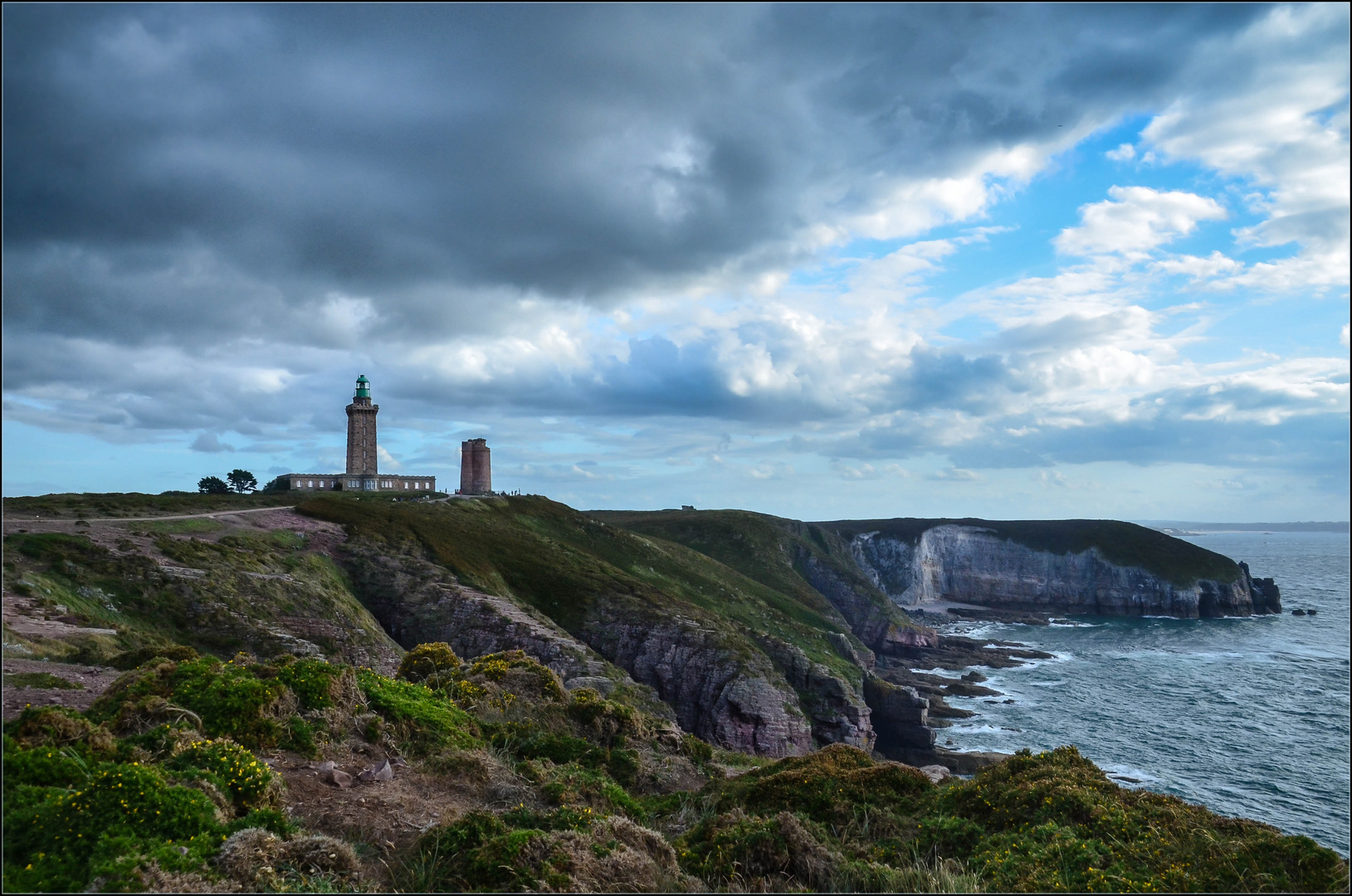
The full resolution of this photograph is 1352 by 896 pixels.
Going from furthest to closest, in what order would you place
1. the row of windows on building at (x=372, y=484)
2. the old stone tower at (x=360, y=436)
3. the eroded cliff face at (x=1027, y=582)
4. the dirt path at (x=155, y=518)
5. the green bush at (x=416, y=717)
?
the eroded cliff face at (x=1027, y=582) → the old stone tower at (x=360, y=436) → the row of windows on building at (x=372, y=484) → the dirt path at (x=155, y=518) → the green bush at (x=416, y=717)

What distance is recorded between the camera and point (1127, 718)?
208 feet

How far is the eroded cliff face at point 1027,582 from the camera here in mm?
126000

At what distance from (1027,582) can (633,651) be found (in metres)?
126

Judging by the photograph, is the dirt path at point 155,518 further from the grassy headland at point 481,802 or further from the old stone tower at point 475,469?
the old stone tower at point 475,469

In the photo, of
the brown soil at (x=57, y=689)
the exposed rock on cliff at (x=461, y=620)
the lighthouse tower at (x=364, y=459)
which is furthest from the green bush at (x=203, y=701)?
the lighthouse tower at (x=364, y=459)

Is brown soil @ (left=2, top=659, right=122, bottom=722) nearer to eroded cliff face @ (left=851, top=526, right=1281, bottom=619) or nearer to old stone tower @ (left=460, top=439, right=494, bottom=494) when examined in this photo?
old stone tower @ (left=460, top=439, right=494, bottom=494)

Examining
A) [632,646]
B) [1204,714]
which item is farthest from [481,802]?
[1204,714]

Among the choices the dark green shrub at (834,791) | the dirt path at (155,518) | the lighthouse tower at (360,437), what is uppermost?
the lighthouse tower at (360,437)

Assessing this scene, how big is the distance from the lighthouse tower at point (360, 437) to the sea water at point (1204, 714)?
8099cm

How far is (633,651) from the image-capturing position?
50812mm

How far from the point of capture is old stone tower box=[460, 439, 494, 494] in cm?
10550

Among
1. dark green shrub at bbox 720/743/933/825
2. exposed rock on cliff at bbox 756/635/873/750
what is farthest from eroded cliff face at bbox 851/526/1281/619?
dark green shrub at bbox 720/743/933/825

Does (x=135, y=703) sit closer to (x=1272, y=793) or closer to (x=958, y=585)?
(x=1272, y=793)

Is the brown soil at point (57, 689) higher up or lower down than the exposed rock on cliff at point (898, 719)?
higher up
